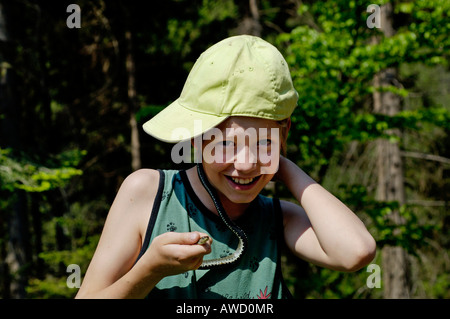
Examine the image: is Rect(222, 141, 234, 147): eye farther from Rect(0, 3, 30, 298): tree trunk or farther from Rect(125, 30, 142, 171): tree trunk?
Rect(125, 30, 142, 171): tree trunk

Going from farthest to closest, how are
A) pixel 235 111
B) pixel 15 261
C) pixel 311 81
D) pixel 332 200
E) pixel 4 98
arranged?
pixel 15 261 < pixel 4 98 < pixel 311 81 < pixel 332 200 < pixel 235 111

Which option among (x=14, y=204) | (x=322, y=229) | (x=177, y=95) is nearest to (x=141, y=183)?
(x=322, y=229)

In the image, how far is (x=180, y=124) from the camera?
4.28 ft

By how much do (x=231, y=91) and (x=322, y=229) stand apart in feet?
1.65

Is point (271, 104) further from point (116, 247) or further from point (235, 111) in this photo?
point (116, 247)

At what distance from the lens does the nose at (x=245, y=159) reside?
4.25ft

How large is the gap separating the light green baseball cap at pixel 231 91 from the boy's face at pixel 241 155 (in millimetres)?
42

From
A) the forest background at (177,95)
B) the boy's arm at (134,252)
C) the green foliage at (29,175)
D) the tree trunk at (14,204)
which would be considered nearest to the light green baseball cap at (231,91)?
the boy's arm at (134,252)

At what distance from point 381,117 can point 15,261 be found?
596 cm

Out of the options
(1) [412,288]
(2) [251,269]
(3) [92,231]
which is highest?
(2) [251,269]

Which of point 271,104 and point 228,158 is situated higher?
point 271,104

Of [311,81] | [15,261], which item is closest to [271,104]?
[311,81]

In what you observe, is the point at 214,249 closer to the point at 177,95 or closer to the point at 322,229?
the point at 322,229

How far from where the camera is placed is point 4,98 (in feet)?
21.3
